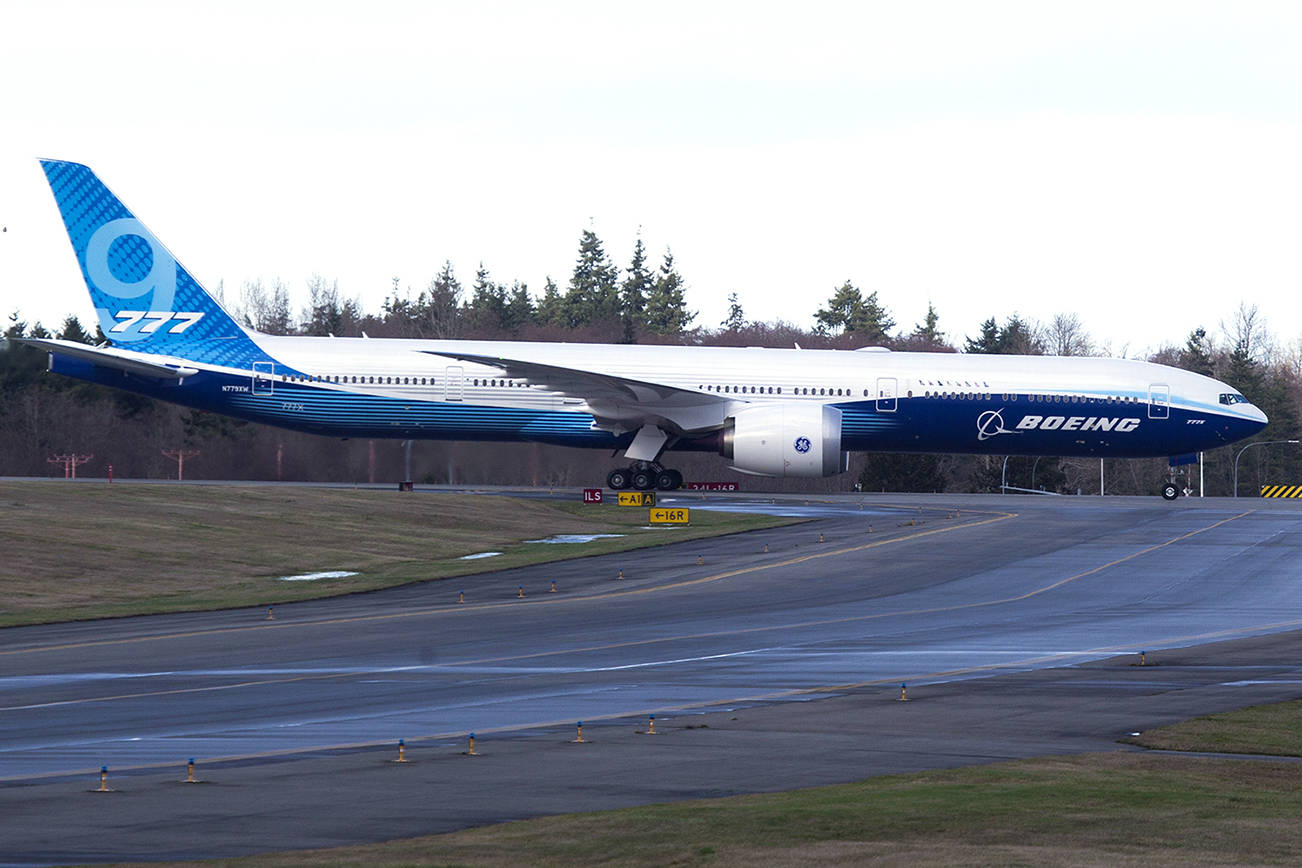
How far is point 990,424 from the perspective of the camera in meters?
45.1

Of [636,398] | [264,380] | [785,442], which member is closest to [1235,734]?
[785,442]

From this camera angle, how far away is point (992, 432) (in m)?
45.2

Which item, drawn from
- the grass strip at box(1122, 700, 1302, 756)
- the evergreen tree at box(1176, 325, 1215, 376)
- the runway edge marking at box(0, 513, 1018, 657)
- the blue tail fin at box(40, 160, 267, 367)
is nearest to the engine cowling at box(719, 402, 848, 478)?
the runway edge marking at box(0, 513, 1018, 657)

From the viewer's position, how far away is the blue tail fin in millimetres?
46000

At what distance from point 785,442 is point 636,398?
4.62 meters

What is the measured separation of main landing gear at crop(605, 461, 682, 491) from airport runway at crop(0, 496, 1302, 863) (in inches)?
406

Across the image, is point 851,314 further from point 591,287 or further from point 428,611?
point 428,611

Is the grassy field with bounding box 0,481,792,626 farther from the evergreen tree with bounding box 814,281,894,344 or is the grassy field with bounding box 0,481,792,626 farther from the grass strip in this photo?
the evergreen tree with bounding box 814,281,894,344

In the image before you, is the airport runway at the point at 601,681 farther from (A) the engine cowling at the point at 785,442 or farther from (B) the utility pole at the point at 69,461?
(B) the utility pole at the point at 69,461

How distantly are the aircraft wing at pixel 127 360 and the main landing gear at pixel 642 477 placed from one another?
1322 cm

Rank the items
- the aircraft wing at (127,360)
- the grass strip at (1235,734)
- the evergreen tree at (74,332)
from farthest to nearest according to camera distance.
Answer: the evergreen tree at (74,332), the aircraft wing at (127,360), the grass strip at (1235,734)

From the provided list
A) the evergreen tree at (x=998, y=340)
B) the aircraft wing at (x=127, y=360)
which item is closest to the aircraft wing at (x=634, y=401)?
the aircraft wing at (x=127, y=360)

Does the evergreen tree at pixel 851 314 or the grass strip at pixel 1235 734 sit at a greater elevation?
the evergreen tree at pixel 851 314

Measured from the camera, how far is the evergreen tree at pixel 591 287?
497 ft
